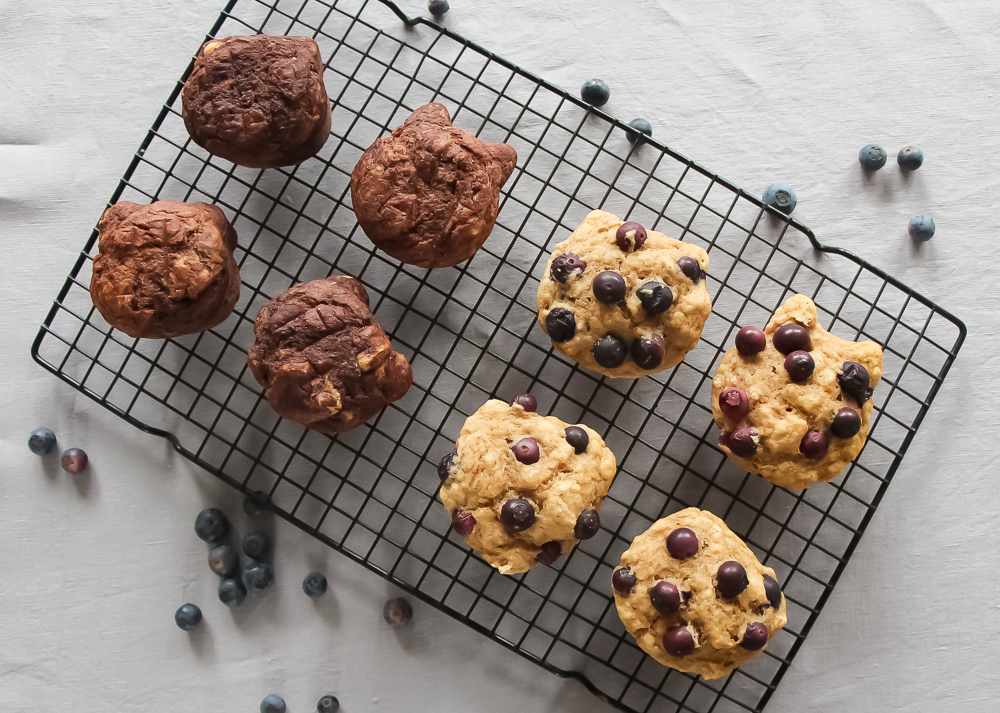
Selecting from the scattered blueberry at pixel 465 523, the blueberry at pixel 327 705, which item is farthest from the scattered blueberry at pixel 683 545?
the blueberry at pixel 327 705

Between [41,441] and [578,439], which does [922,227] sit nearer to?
[578,439]

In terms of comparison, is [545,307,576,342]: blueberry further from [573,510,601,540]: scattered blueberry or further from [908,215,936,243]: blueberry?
[908,215,936,243]: blueberry

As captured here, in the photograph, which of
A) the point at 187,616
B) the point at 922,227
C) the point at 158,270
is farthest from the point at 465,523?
the point at 922,227

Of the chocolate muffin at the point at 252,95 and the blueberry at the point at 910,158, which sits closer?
the chocolate muffin at the point at 252,95

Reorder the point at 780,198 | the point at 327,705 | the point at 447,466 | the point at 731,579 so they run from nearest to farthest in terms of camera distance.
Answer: the point at 731,579 → the point at 447,466 → the point at 327,705 → the point at 780,198

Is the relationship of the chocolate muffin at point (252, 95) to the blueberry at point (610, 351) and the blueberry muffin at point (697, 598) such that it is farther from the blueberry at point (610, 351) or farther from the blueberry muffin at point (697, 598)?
the blueberry muffin at point (697, 598)

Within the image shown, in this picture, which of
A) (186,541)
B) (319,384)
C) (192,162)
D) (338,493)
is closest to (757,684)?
(338,493)

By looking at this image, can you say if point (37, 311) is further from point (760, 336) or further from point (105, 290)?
point (760, 336)
